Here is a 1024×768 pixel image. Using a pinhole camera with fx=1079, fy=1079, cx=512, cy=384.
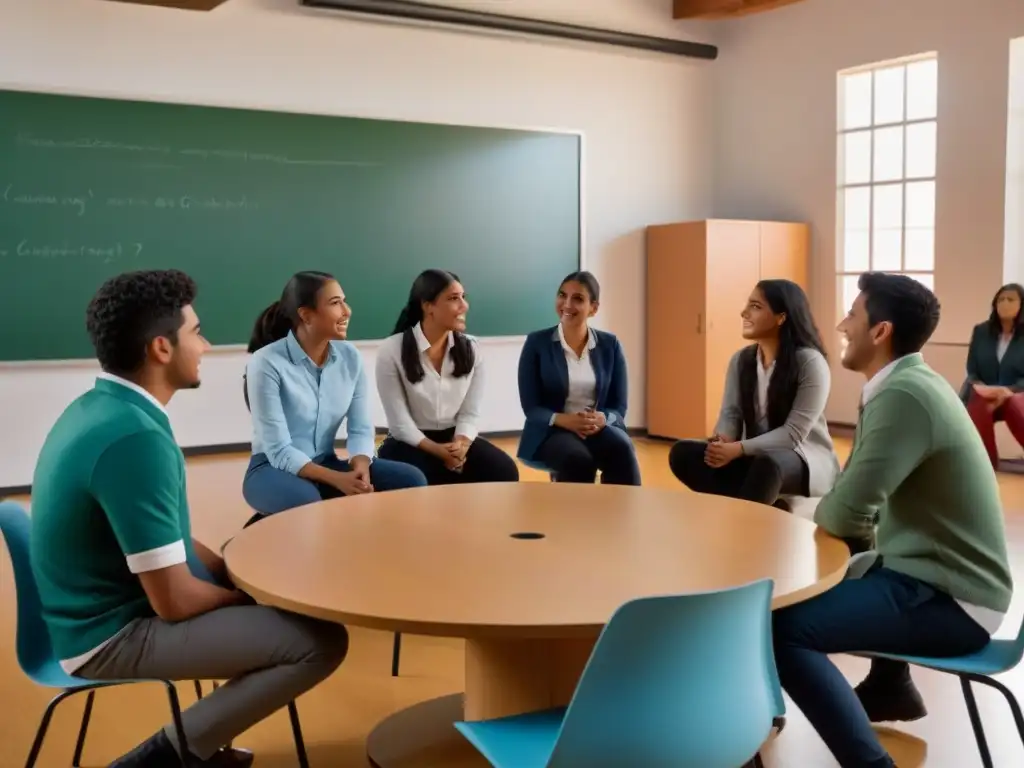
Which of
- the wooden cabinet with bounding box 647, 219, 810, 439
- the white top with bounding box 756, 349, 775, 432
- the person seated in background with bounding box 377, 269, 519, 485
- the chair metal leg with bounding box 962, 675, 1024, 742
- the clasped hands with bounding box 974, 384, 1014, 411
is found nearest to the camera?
the chair metal leg with bounding box 962, 675, 1024, 742

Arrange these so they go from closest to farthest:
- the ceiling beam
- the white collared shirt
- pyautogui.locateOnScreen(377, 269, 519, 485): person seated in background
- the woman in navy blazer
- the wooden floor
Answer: the wooden floor, pyautogui.locateOnScreen(377, 269, 519, 485): person seated in background, the woman in navy blazer, the white collared shirt, the ceiling beam

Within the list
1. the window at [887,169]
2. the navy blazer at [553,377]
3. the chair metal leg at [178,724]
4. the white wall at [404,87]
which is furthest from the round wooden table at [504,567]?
the window at [887,169]

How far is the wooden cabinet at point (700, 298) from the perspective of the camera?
7.95 metres

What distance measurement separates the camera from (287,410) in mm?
3674

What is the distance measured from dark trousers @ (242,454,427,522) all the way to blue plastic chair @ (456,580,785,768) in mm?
1879

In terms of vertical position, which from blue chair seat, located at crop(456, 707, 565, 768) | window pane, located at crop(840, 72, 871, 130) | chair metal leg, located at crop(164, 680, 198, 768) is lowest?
chair metal leg, located at crop(164, 680, 198, 768)

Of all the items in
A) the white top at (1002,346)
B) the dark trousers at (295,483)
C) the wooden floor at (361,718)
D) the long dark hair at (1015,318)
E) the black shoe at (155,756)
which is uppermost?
the long dark hair at (1015,318)

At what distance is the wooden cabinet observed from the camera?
795 centimetres

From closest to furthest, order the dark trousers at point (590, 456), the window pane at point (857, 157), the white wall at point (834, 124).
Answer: the dark trousers at point (590, 456)
the white wall at point (834, 124)
the window pane at point (857, 157)

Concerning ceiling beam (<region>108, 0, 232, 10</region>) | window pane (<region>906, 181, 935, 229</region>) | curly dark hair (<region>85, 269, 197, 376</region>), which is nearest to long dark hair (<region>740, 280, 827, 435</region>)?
curly dark hair (<region>85, 269, 197, 376</region>)

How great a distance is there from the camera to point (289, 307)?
3.75m

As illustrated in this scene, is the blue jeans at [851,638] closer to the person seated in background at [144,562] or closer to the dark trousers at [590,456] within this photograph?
the person seated in background at [144,562]

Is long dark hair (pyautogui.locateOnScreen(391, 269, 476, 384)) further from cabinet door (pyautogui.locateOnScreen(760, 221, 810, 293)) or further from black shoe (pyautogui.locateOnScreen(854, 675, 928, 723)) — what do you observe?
cabinet door (pyautogui.locateOnScreen(760, 221, 810, 293))

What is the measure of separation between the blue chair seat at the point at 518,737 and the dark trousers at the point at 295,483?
160 cm
